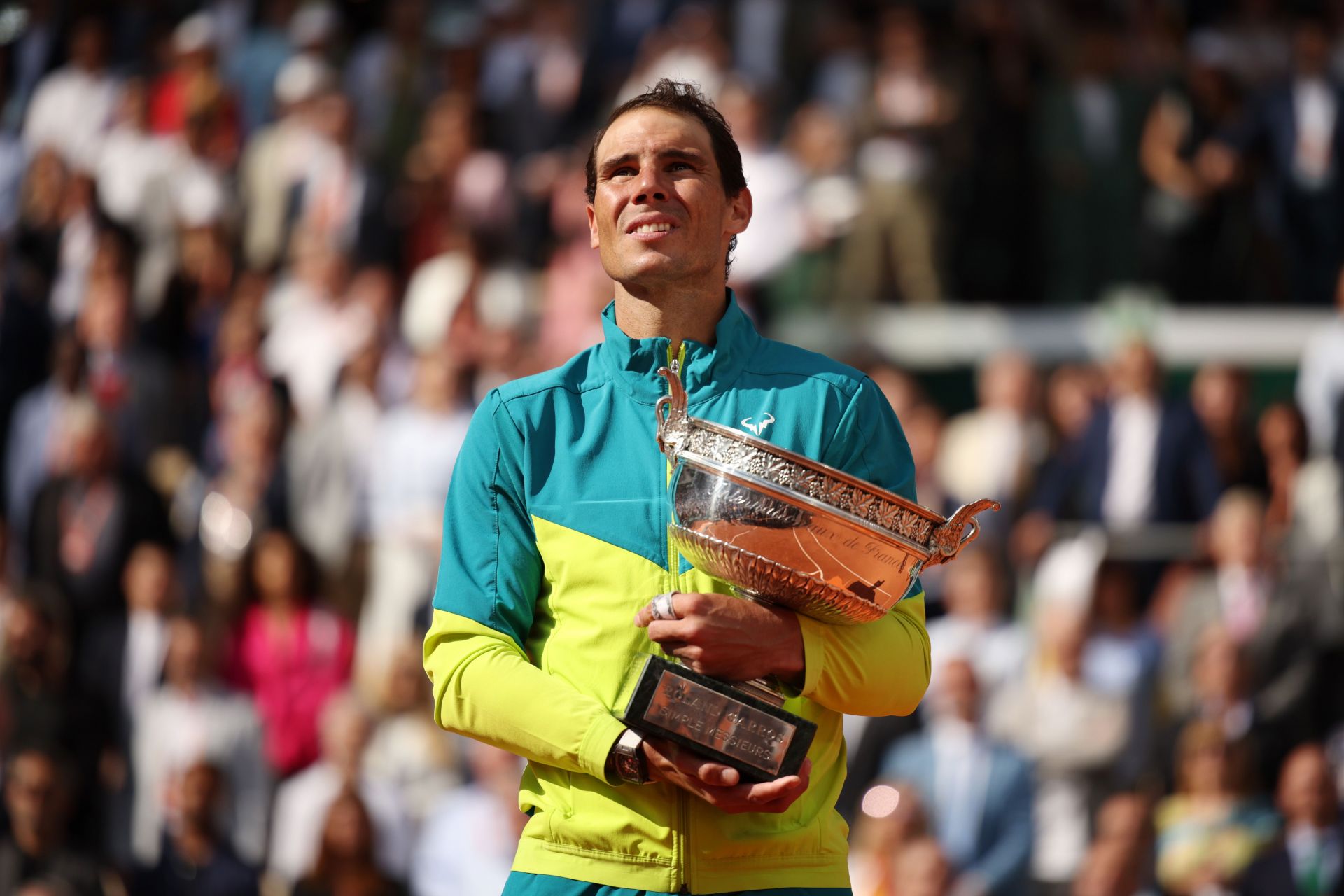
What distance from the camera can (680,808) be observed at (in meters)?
2.54

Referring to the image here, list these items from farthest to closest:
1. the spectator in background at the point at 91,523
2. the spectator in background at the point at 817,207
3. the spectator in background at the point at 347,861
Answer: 1. the spectator in background at the point at 817,207
2. the spectator in background at the point at 91,523
3. the spectator in background at the point at 347,861

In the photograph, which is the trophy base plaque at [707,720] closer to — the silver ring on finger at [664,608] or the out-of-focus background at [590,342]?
the silver ring on finger at [664,608]

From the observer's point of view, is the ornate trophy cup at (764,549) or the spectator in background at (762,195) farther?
the spectator in background at (762,195)

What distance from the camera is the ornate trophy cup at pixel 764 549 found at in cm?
242

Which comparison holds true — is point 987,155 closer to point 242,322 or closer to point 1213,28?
point 1213,28

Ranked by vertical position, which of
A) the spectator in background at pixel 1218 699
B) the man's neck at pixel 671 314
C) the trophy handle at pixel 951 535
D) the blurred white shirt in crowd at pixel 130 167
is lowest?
the spectator in background at pixel 1218 699

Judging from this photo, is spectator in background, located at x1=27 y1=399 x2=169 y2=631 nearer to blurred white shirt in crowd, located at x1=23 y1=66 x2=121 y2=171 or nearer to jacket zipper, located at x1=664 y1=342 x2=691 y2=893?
blurred white shirt in crowd, located at x1=23 y1=66 x2=121 y2=171

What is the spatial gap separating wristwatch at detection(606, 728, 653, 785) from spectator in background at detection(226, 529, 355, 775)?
575 centimetres

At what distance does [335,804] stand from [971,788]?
92.4 inches

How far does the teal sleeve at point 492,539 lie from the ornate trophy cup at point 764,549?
25 centimetres

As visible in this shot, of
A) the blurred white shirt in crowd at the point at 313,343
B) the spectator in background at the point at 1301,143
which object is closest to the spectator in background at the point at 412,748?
the blurred white shirt in crowd at the point at 313,343

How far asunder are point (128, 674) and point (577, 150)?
3.93 m

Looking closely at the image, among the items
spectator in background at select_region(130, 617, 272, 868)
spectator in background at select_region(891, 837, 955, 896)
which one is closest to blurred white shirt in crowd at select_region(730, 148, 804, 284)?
spectator in background at select_region(130, 617, 272, 868)

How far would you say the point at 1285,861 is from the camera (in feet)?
22.1
